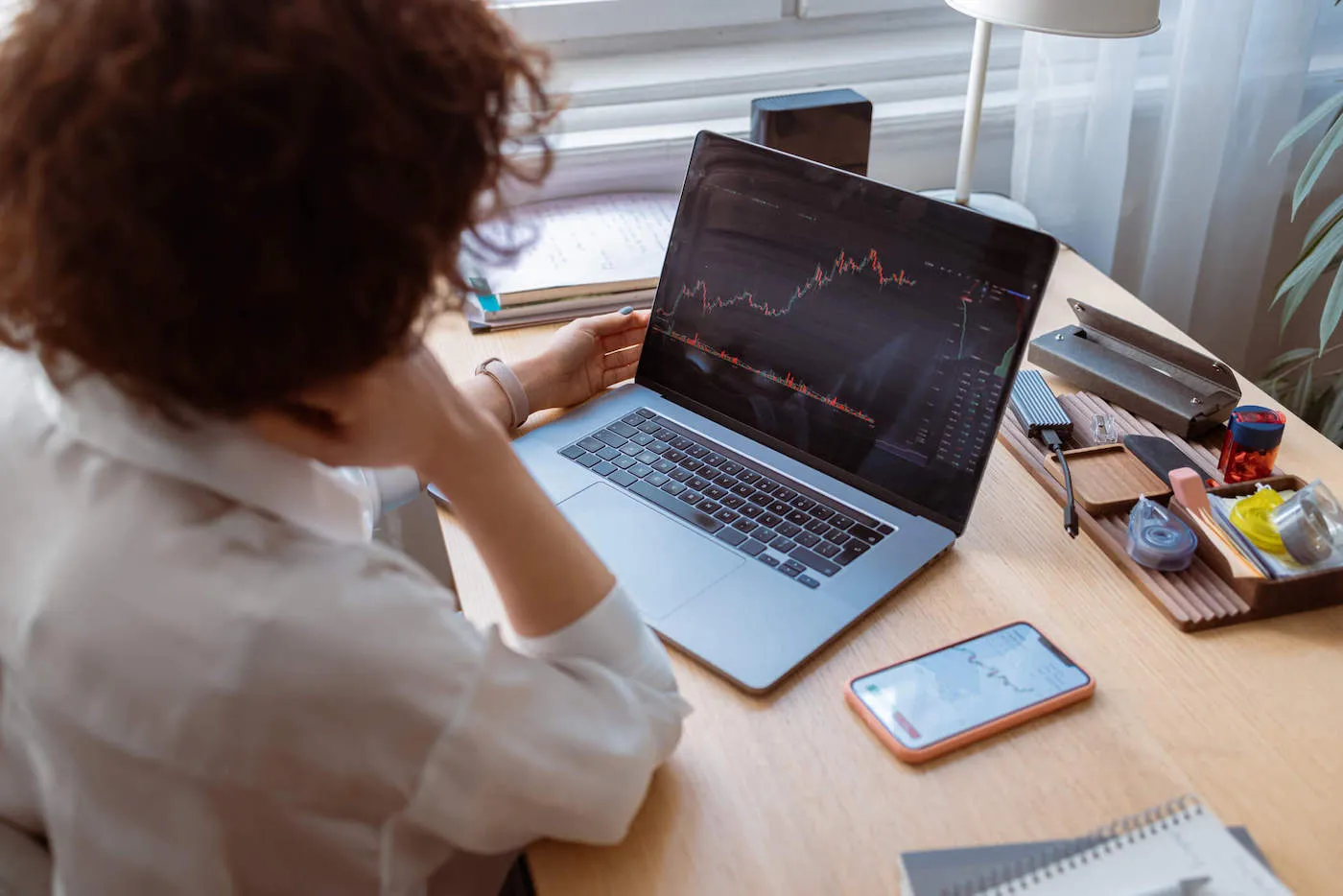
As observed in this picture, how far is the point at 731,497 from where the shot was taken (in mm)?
947

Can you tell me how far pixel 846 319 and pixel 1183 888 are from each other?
0.51 m

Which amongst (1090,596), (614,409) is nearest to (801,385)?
(614,409)

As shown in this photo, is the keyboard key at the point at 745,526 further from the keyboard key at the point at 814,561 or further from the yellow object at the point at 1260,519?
the yellow object at the point at 1260,519

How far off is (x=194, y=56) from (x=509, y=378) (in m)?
0.58

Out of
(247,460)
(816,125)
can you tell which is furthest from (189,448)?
(816,125)

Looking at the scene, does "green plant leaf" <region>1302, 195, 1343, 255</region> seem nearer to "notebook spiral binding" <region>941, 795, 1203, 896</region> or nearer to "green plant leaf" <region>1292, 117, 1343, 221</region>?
"green plant leaf" <region>1292, 117, 1343, 221</region>

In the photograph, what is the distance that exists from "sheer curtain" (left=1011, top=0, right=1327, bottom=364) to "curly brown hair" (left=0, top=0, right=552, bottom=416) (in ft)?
3.65

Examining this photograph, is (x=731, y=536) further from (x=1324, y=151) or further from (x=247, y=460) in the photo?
(x=1324, y=151)

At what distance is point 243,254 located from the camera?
→ 502mm

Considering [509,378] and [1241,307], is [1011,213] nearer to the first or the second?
[1241,307]

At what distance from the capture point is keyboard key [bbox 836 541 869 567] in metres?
0.87

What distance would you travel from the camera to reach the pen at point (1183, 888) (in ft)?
1.94

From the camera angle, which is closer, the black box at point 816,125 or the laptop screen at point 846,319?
→ the laptop screen at point 846,319

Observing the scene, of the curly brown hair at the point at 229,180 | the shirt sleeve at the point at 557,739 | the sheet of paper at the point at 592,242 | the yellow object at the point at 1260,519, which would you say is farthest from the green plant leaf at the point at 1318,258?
the curly brown hair at the point at 229,180
